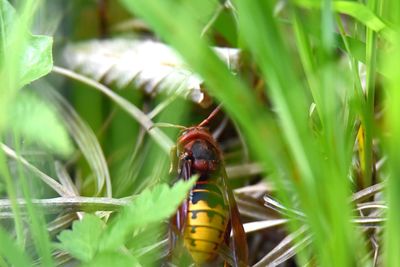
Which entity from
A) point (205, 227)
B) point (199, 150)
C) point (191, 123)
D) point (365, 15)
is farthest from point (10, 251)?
point (191, 123)

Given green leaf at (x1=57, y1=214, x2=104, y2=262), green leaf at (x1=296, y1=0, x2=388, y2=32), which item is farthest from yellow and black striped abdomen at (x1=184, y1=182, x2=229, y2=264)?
green leaf at (x1=296, y1=0, x2=388, y2=32)

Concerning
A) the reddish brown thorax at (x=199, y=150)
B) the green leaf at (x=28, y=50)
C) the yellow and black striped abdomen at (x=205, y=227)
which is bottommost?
the yellow and black striped abdomen at (x=205, y=227)

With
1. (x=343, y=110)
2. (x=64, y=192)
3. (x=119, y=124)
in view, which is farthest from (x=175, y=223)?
(x=119, y=124)

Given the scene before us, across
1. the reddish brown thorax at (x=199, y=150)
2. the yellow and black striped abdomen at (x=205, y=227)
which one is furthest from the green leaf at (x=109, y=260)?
the reddish brown thorax at (x=199, y=150)

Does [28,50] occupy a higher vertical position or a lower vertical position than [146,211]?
higher

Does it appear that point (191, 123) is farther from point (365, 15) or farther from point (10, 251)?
point (10, 251)

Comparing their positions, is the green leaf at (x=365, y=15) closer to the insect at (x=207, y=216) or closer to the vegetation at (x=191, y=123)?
the vegetation at (x=191, y=123)
